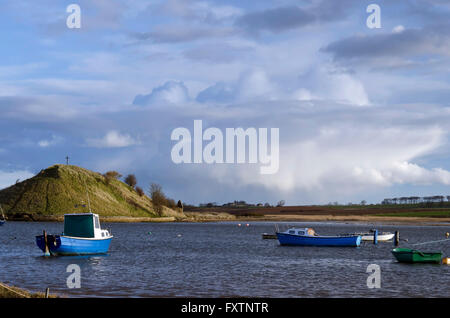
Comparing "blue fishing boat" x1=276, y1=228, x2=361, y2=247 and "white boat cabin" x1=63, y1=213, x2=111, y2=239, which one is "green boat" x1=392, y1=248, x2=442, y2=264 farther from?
"white boat cabin" x1=63, y1=213, x2=111, y2=239

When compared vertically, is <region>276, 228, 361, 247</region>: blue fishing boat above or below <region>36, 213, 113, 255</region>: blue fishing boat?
below

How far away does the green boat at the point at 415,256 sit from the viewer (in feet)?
183

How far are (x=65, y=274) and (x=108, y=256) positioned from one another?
18.6 m

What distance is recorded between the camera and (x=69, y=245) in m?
58.2

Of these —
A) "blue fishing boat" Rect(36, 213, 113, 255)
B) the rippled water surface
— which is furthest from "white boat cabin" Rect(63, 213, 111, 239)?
the rippled water surface

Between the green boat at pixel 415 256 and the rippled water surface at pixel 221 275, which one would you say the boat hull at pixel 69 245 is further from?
the green boat at pixel 415 256

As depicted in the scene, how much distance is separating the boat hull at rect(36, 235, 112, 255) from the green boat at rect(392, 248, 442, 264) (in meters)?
32.7

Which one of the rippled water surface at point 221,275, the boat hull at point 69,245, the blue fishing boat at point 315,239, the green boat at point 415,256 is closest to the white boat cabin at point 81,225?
the boat hull at point 69,245

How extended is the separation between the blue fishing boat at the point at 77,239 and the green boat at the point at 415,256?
32.6 meters

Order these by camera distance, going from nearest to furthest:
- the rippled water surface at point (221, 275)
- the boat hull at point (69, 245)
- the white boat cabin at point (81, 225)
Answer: the rippled water surface at point (221, 275), the boat hull at point (69, 245), the white boat cabin at point (81, 225)

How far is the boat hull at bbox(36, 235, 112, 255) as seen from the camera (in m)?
57.6

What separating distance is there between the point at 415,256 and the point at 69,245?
119ft

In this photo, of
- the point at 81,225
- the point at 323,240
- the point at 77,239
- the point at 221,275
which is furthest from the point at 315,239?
the point at 221,275
